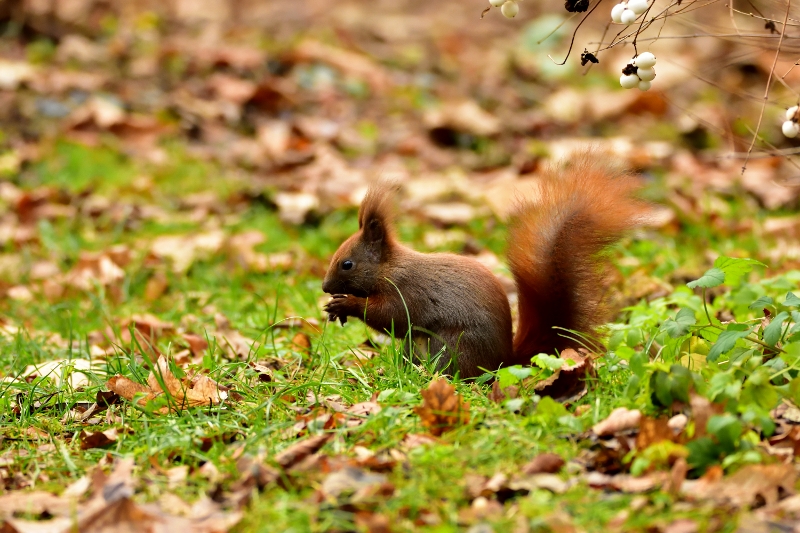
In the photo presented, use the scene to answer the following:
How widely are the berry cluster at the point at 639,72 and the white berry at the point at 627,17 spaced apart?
0.10 meters

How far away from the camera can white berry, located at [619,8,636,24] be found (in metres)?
2.00

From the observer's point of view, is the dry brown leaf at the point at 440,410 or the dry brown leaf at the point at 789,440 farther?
the dry brown leaf at the point at 440,410

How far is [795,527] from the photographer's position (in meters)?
1.59

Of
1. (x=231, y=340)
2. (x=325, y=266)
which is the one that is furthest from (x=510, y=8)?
(x=325, y=266)

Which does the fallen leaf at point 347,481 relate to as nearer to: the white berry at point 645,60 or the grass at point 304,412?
the grass at point 304,412

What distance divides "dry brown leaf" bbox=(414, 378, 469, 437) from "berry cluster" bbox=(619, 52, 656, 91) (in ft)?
2.67

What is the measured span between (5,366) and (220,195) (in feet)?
8.05

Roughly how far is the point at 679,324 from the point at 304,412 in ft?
3.08

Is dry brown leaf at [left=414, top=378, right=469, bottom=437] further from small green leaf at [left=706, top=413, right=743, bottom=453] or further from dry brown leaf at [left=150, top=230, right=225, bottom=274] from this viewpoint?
dry brown leaf at [left=150, top=230, right=225, bottom=274]

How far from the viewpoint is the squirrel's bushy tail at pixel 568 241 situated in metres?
2.44

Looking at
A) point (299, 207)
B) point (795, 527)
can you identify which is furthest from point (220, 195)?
point (795, 527)

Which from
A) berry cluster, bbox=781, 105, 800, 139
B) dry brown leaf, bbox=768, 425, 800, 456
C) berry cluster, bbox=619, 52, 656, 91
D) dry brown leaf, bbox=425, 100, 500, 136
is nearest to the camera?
dry brown leaf, bbox=768, 425, 800, 456

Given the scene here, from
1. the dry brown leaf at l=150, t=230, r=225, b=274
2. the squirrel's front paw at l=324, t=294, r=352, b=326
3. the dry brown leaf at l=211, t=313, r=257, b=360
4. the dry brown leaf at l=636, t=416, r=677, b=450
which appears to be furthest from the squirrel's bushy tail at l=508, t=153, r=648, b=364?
the dry brown leaf at l=150, t=230, r=225, b=274

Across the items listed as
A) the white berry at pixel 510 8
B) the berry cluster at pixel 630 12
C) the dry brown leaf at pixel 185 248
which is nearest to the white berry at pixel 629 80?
the berry cluster at pixel 630 12
